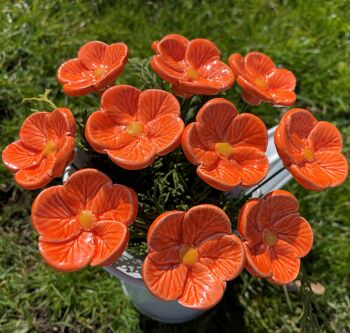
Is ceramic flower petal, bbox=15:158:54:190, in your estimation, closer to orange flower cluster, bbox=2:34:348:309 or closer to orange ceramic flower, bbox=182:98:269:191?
orange flower cluster, bbox=2:34:348:309

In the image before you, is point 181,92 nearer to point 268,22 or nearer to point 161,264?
point 161,264

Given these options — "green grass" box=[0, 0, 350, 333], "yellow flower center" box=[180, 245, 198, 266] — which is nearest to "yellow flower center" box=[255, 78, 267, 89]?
"yellow flower center" box=[180, 245, 198, 266]

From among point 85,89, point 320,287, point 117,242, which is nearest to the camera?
point 117,242

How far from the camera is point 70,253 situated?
0.71 meters

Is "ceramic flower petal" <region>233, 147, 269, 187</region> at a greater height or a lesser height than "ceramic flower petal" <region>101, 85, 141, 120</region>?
lesser

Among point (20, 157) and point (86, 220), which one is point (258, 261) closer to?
point (86, 220)

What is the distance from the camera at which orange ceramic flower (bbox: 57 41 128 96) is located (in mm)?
790

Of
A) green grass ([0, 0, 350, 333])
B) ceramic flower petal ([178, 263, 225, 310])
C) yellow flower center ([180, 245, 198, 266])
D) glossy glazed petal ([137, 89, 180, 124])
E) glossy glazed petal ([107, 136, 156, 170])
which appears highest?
glossy glazed petal ([137, 89, 180, 124])

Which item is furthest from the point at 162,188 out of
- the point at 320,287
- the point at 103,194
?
the point at 320,287

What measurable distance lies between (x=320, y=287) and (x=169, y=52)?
774 millimetres

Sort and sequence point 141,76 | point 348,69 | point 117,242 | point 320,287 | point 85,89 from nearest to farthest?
1. point 117,242
2. point 85,89
3. point 141,76
4. point 320,287
5. point 348,69

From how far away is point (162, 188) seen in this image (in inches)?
32.9

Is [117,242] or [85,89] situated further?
[85,89]

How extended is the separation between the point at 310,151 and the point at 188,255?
0.26 meters
